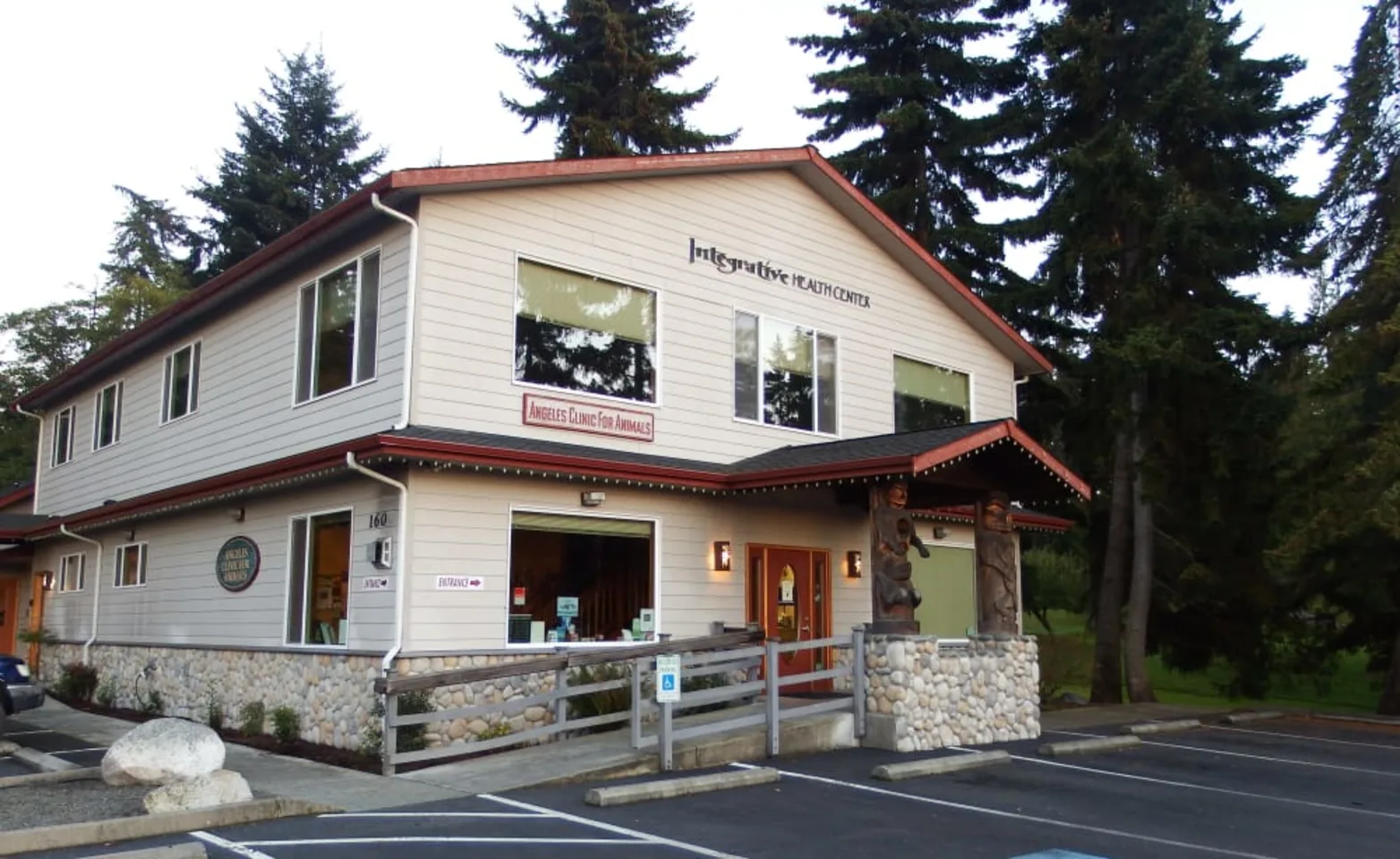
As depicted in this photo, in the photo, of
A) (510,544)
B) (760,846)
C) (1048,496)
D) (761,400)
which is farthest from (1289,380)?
(760,846)

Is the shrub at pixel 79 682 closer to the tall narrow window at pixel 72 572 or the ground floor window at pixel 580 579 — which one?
the tall narrow window at pixel 72 572

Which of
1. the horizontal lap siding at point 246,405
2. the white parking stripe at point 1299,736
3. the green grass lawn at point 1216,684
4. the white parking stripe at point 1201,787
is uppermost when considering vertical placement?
the horizontal lap siding at point 246,405

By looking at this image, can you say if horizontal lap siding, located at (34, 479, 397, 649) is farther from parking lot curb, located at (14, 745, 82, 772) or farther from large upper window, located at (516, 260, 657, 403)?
parking lot curb, located at (14, 745, 82, 772)

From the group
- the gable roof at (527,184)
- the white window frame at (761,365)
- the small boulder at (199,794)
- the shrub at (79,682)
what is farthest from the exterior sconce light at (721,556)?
the shrub at (79,682)

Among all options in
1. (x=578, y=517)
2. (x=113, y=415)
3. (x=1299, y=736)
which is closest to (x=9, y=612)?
(x=113, y=415)

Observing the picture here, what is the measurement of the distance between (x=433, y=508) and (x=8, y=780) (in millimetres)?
4550

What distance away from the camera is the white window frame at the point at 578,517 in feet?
42.4

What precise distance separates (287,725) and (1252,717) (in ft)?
47.1

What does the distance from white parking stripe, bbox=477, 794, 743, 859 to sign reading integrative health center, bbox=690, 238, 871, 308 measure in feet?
27.5

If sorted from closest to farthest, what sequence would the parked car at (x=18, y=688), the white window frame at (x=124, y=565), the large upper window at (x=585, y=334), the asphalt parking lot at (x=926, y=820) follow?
1. the asphalt parking lot at (x=926, y=820)
2. the large upper window at (x=585, y=334)
3. the parked car at (x=18, y=688)
4. the white window frame at (x=124, y=565)

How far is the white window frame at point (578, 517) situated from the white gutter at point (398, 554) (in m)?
1.25

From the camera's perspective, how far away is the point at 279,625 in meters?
14.2

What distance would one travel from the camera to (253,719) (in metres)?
14.0

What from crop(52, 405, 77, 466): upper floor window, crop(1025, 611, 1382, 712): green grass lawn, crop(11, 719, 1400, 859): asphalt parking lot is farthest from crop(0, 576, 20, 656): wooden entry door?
crop(1025, 611, 1382, 712): green grass lawn
